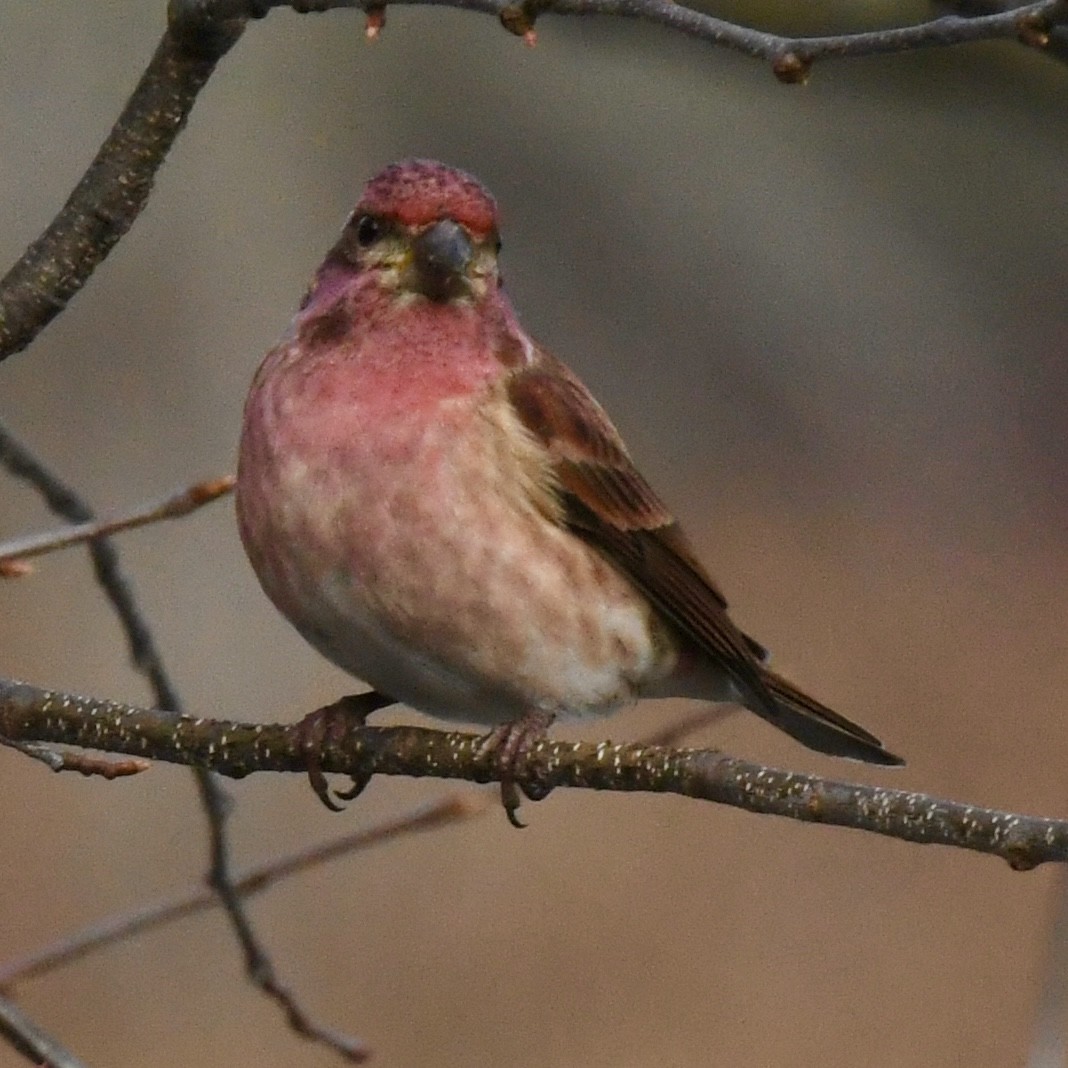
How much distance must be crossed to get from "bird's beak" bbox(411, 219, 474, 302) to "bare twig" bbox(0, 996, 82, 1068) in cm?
158

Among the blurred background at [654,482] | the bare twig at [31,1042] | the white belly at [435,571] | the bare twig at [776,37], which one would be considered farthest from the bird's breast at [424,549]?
the blurred background at [654,482]

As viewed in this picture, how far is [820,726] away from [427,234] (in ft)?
4.63

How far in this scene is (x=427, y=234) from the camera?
4219 mm

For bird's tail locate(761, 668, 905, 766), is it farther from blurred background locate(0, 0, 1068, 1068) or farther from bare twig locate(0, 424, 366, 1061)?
blurred background locate(0, 0, 1068, 1068)

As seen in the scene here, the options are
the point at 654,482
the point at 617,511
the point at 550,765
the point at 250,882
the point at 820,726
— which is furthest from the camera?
the point at 654,482

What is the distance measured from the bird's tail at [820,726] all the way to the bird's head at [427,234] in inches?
44.1

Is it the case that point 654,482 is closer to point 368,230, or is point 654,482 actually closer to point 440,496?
point 368,230

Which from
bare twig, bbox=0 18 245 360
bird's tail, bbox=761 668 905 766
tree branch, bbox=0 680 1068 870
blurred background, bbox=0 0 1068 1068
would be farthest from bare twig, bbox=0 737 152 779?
blurred background, bbox=0 0 1068 1068

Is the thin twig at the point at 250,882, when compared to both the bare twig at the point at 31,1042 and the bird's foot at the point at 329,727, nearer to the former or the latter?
the bird's foot at the point at 329,727

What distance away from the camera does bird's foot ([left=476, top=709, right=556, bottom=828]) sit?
353 cm

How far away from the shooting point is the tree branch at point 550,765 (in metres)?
2.66

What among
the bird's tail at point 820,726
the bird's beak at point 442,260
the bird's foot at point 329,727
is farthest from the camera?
the bird's tail at point 820,726

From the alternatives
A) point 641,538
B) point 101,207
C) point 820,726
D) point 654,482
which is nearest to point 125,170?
point 101,207

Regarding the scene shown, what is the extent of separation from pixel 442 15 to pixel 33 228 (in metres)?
3.22
